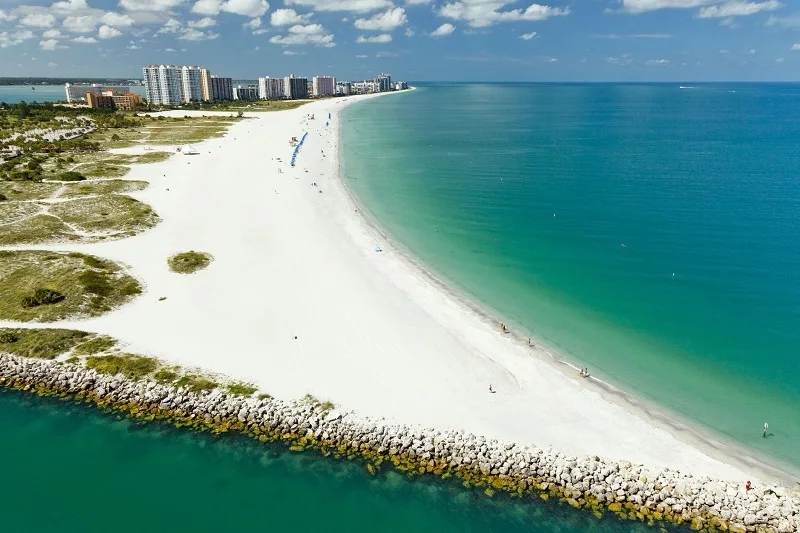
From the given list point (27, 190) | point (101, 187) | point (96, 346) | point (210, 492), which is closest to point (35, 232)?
point (101, 187)

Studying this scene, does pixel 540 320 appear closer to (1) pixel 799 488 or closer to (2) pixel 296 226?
(1) pixel 799 488

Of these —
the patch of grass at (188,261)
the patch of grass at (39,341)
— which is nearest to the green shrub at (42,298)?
the patch of grass at (39,341)

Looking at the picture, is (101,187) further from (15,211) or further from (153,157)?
(153,157)

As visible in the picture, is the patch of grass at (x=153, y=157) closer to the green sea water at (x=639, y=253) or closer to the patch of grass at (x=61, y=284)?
the green sea water at (x=639, y=253)

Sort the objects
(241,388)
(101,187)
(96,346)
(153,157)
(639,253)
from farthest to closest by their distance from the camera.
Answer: (153,157) < (101,187) < (639,253) < (96,346) < (241,388)

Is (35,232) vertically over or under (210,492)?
over

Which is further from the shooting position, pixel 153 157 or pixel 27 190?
pixel 153 157

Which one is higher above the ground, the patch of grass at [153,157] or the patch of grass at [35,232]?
the patch of grass at [153,157]
